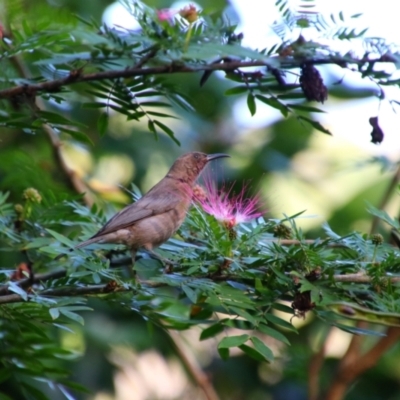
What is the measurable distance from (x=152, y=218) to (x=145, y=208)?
23cm

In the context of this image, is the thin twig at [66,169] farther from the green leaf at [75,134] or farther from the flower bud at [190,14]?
the flower bud at [190,14]

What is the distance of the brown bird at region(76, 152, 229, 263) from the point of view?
4.25m

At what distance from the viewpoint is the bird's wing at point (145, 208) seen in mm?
4438

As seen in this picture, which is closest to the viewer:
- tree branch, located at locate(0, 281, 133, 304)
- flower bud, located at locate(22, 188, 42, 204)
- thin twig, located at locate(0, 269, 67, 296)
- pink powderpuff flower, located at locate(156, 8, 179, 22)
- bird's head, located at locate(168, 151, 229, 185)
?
pink powderpuff flower, located at locate(156, 8, 179, 22)

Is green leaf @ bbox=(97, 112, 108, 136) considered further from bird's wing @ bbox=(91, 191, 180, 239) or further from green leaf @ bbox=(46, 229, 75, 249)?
bird's wing @ bbox=(91, 191, 180, 239)

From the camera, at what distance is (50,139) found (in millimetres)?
5203

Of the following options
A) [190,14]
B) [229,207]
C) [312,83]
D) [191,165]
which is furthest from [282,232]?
[191,165]

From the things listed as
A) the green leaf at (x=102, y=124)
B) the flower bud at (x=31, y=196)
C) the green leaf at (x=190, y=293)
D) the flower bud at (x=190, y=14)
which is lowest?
the flower bud at (x=31, y=196)

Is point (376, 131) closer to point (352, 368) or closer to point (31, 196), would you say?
point (31, 196)

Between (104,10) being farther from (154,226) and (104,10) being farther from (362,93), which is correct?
(154,226)

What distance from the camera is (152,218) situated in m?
4.59

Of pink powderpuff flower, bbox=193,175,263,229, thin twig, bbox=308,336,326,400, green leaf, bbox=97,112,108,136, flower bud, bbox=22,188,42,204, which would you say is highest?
green leaf, bbox=97,112,108,136

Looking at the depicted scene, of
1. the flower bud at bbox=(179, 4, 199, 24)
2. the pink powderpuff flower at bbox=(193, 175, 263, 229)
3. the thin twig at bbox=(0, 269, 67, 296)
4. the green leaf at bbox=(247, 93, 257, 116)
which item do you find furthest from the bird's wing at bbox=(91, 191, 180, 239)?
→ the flower bud at bbox=(179, 4, 199, 24)

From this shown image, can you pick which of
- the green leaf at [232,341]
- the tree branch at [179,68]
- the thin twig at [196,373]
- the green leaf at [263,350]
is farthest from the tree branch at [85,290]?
the thin twig at [196,373]
